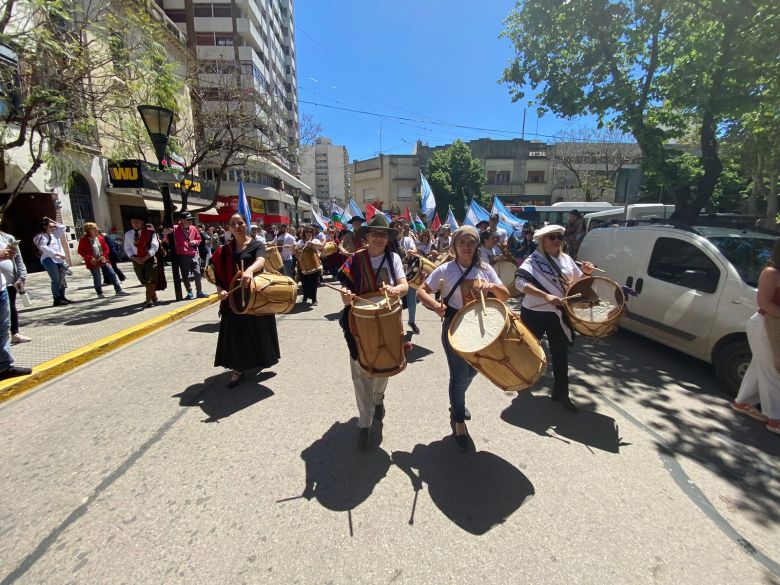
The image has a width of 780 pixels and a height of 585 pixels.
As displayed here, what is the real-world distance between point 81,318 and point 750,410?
985 cm

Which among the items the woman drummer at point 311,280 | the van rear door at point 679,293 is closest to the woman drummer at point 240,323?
the woman drummer at point 311,280

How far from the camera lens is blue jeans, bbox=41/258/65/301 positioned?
754 centimetres

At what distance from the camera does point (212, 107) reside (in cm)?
1504

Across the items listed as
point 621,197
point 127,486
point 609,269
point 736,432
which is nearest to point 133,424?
point 127,486

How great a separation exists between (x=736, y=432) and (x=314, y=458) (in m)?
3.77

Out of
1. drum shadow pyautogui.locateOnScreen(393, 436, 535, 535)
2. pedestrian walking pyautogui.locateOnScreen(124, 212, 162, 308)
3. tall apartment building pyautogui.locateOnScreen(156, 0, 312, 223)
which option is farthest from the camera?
tall apartment building pyautogui.locateOnScreen(156, 0, 312, 223)

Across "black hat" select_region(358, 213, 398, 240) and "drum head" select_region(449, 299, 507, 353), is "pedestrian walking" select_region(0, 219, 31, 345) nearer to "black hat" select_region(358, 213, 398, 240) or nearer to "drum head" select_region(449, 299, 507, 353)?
"black hat" select_region(358, 213, 398, 240)

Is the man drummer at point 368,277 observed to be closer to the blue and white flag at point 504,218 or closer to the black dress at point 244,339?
the black dress at point 244,339

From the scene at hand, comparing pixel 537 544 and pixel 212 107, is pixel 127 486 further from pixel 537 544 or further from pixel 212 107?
pixel 212 107

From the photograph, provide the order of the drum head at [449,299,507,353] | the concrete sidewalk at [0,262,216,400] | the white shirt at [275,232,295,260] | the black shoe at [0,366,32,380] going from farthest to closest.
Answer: the white shirt at [275,232,295,260] → the concrete sidewalk at [0,262,216,400] → the black shoe at [0,366,32,380] → the drum head at [449,299,507,353]

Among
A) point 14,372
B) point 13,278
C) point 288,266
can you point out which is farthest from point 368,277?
point 288,266

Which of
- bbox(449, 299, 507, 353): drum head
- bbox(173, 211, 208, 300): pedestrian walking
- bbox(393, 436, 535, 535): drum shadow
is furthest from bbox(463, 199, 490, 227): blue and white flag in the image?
bbox(393, 436, 535, 535): drum shadow

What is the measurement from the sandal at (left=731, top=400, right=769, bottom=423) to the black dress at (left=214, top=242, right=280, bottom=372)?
493 cm

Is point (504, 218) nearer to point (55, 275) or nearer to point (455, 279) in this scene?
point (455, 279)
